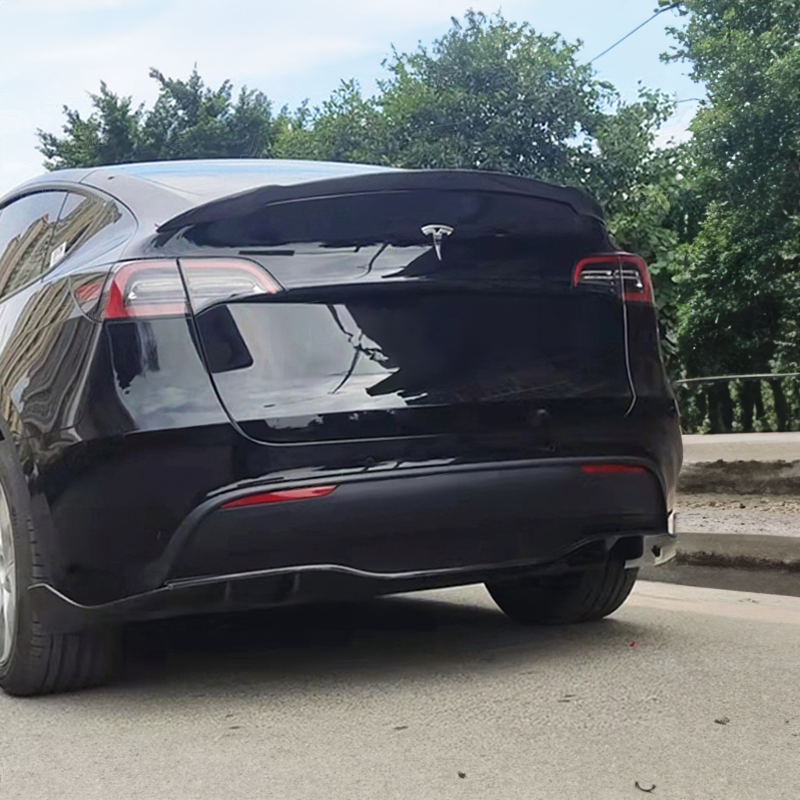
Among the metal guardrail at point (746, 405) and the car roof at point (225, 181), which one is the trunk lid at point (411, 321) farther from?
the metal guardrail at point (746, 405)

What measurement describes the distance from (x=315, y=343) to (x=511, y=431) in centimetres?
60

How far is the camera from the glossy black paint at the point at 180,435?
3.37 metres

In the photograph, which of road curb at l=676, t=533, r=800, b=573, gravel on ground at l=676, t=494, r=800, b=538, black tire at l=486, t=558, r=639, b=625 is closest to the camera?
black tire at l=486, t=558, r=639, b=625

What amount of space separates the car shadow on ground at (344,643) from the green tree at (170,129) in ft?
138

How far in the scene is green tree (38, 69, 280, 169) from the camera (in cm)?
4741

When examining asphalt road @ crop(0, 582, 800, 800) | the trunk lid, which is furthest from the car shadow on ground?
the trunk lid

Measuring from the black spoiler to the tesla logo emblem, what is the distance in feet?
0.41

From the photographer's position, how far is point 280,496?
11.1 feet

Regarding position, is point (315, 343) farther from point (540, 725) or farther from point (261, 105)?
point (261, 105)

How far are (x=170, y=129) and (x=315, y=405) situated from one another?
46.7m

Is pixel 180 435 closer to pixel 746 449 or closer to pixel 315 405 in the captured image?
pixel 315 405

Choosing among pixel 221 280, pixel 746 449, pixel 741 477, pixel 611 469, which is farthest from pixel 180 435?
pixel 746 449

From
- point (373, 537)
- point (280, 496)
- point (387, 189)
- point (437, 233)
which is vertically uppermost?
point (387, 189)

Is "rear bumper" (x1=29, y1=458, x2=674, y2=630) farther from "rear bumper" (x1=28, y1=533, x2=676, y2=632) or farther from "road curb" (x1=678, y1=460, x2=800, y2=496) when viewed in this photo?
"road curb" (x1=678, y1=460, x2=800, y2=496)
